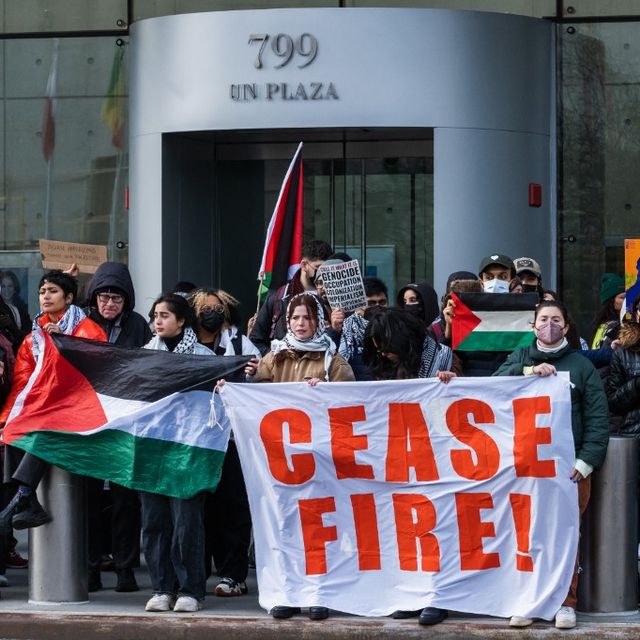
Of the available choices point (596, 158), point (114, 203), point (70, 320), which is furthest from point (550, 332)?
point (114, 203)

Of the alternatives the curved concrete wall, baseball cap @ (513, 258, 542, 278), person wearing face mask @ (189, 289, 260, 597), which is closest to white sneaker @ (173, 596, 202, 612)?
person wearing face mask @ (189, 289, 260, 597)

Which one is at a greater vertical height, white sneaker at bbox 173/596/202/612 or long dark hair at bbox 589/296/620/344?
long dark hair at bbox 589/296/620/344

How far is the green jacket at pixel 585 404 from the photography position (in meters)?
8.55

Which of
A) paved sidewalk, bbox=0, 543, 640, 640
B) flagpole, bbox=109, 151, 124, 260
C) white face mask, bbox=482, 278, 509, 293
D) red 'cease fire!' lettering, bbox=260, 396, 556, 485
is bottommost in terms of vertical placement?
paved sidewalk, bbox=0, 543, 640, 640

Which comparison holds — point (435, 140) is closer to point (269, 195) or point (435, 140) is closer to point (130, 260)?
point (269, 195)

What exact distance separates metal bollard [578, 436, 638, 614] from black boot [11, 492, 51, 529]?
3165mm

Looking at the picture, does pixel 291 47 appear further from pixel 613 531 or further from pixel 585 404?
pixel 613 531

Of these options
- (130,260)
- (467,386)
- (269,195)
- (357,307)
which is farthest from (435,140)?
(467,386)

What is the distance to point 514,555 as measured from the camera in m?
8.64

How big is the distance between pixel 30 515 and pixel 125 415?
80cm

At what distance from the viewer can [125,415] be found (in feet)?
30.2

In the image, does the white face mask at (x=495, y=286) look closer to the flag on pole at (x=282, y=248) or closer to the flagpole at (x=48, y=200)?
the flag on pole at (x=282, y=248)

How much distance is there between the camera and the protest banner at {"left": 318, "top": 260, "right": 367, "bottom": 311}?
10.2 meters

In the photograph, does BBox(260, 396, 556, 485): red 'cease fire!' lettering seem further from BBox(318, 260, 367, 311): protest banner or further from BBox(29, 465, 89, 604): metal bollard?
BBox(318, 260, 367, 311): protest banner
